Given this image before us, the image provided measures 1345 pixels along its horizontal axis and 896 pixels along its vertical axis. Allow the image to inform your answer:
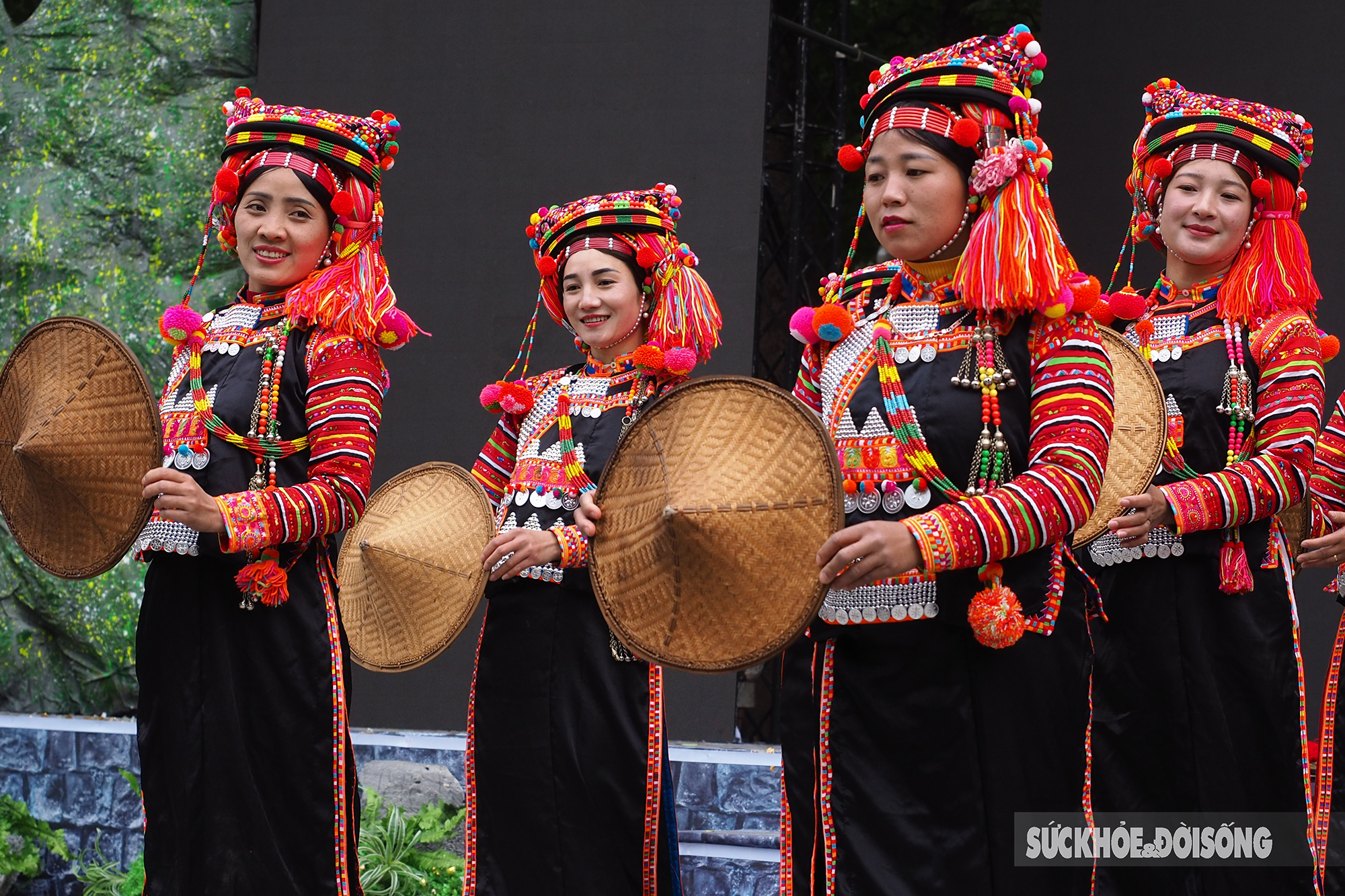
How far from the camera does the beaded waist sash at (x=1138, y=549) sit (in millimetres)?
3250

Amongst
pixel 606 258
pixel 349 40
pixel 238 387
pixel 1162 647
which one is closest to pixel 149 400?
pixel 238 387

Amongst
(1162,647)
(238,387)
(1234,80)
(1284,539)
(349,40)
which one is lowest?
(1162,647)

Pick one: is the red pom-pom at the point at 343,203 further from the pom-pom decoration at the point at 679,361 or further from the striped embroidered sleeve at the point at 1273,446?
the striped embroidered sleeve at the point at 1273,446

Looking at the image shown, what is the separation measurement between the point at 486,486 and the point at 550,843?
33.9 inches

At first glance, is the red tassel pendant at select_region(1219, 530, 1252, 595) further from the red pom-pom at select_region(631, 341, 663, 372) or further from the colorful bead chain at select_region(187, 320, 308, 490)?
the colorful bead chain at select_region(187, 320, 308, 490)

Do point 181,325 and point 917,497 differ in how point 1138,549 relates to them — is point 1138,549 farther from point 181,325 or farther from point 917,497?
point 181,325

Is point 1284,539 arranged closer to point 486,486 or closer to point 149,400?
point 486,486

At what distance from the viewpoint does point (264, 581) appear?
2941mm

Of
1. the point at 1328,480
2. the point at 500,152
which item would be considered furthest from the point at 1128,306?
the point at 500,152

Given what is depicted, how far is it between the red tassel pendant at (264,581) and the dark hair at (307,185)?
78cm

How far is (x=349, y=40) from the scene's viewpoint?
626 cm

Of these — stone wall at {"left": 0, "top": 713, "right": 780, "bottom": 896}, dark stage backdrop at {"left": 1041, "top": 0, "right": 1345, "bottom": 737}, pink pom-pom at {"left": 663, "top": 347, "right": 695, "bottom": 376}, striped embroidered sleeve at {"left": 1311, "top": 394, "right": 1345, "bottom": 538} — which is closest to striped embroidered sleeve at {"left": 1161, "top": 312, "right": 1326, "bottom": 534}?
striped embroidered sleeve at {"left": 1311, "top": 394, "right": 1345, "bottom": 538}

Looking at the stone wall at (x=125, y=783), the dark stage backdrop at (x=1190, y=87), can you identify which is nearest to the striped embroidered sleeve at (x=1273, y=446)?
the stone wall at (x=125, y=783)

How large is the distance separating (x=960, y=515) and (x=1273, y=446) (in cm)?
147
